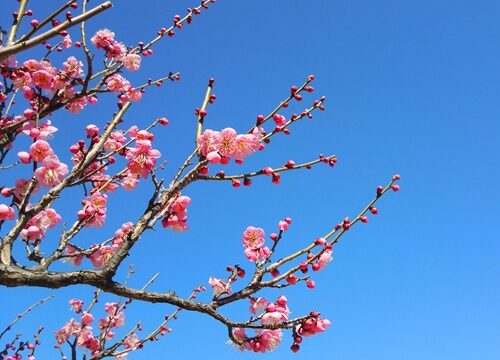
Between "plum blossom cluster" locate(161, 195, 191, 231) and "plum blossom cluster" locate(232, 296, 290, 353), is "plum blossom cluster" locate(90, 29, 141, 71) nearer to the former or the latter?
"plum blossom cluster" locate(161, 195, 191, 231)

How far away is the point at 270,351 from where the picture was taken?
11.0 ft

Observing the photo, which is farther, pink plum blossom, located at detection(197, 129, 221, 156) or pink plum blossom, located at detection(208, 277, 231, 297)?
pink plum blossom, located at detection(208, 277, 231, 297)

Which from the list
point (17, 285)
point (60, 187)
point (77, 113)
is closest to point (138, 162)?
point (60, 187)

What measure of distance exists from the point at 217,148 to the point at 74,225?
4.34ft

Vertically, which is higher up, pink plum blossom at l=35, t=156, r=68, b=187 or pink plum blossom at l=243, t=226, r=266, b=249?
pink plum blossom at l=35, t=156, r=68, b=187

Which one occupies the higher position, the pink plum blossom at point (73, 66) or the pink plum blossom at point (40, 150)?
the pink plum blossom at point (73, 66)

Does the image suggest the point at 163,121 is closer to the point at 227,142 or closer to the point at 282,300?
the point at 227,142

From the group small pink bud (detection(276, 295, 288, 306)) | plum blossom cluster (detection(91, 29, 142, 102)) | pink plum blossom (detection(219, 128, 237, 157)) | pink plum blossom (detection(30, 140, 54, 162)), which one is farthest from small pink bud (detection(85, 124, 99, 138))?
small pink bud (detection(276, 295, 288, 306))

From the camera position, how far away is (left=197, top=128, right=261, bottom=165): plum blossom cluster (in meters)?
3.20

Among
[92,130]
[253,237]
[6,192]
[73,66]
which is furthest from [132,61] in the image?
[253,237]

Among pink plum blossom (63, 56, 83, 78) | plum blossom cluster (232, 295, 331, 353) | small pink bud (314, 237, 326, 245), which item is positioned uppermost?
pink plum blossom (63, 56, 83, 78)

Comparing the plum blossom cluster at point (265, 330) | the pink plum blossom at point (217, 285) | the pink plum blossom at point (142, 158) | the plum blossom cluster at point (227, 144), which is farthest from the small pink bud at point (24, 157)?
the plum blossom cluster at point (265, 330)

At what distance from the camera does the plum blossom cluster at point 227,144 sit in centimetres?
320

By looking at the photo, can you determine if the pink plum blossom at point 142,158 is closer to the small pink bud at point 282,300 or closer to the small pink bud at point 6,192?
the small pink bud at point 6,192
